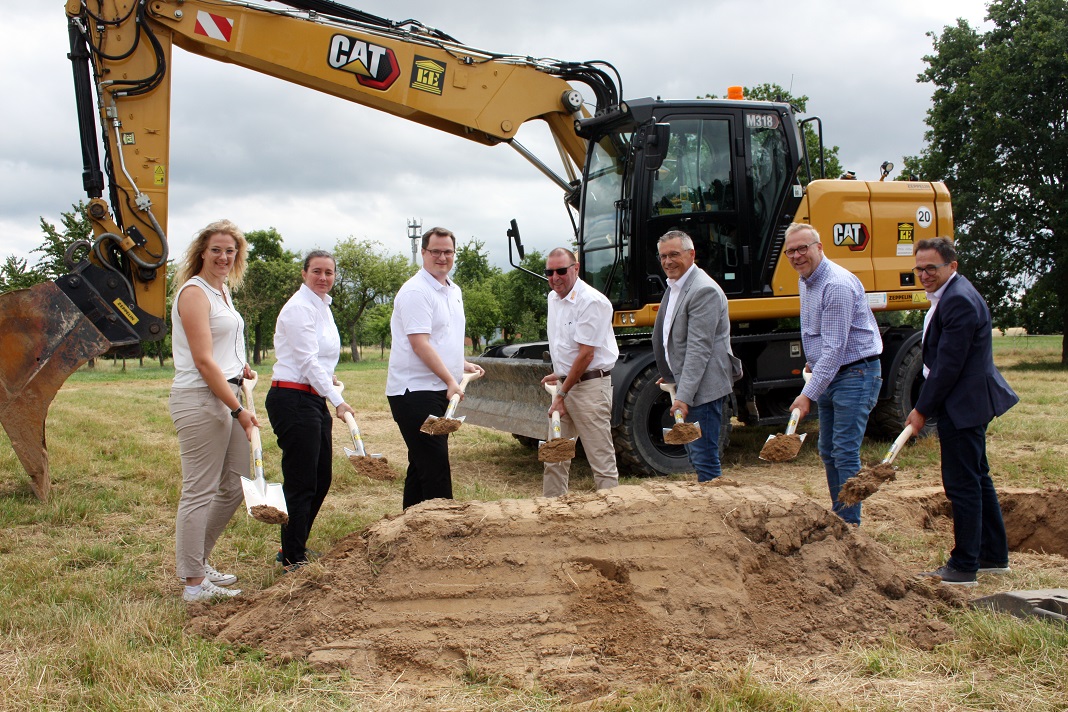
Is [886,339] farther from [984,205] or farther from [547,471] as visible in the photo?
[984,205]

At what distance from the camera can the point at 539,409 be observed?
288 inches

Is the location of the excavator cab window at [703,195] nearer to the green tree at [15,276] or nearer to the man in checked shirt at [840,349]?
the man in checked shirt at [840,349]

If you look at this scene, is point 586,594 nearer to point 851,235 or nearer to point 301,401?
point 301,401

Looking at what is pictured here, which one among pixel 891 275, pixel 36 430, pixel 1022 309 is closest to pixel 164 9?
pixel 36 430

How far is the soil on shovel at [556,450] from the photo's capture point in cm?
494

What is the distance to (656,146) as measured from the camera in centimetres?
673

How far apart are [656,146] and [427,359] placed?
3278 millimetres

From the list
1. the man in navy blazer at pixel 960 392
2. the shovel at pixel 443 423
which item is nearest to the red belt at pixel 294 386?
the shovel at pixel 443 423

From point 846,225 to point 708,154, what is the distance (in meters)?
1.66

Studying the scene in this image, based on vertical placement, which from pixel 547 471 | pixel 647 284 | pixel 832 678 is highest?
pixel 647 284

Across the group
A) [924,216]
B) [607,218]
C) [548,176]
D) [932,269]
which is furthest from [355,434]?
[924,216]

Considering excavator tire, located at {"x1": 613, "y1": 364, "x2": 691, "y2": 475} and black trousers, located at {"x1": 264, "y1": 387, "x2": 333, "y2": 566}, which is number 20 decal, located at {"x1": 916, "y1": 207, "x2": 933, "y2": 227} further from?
black trousers, located at {"x1": 264, "y1": 387, "x2": 333, "y2": 566}

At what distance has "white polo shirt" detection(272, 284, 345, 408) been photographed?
4.29 metres

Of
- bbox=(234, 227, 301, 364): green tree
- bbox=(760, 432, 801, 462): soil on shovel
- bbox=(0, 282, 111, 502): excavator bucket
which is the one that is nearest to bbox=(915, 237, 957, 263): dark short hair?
bbox=(760, 432, 801, 462): soil on shovel
